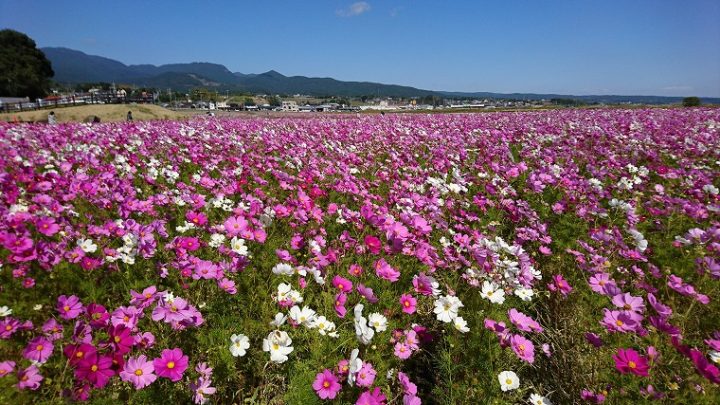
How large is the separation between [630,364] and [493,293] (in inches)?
31.8

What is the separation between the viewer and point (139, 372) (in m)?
1.57

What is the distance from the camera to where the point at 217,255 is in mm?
3072

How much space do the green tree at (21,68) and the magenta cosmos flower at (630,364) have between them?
95213 millimetres

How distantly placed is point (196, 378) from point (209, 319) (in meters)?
0.50

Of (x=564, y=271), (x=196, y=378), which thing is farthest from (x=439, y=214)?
(x=196, y=378)

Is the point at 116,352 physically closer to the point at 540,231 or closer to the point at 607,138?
the point at 540,231

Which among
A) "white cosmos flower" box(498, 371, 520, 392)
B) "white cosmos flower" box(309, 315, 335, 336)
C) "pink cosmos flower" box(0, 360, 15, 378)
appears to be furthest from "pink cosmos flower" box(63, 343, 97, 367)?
"white cosmos flower" box(498, 371, 520, 392)

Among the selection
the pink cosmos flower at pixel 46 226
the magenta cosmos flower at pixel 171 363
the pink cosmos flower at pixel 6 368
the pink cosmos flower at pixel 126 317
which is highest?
the pink cosmos flower at pixel 46 226

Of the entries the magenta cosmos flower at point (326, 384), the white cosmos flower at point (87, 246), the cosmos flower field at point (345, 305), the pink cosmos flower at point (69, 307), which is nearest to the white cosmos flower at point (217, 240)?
the cosmos flower field at point (345, 305)

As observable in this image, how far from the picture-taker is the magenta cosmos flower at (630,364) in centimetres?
152

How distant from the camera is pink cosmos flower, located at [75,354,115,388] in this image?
1300mm

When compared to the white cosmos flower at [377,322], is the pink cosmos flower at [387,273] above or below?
above

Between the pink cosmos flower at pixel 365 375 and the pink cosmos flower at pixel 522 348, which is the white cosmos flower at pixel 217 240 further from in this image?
the pink cosmos flower at pixel 522 348

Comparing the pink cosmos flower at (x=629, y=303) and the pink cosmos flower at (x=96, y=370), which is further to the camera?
the pink cosmos flower at (x=629, y=303)
